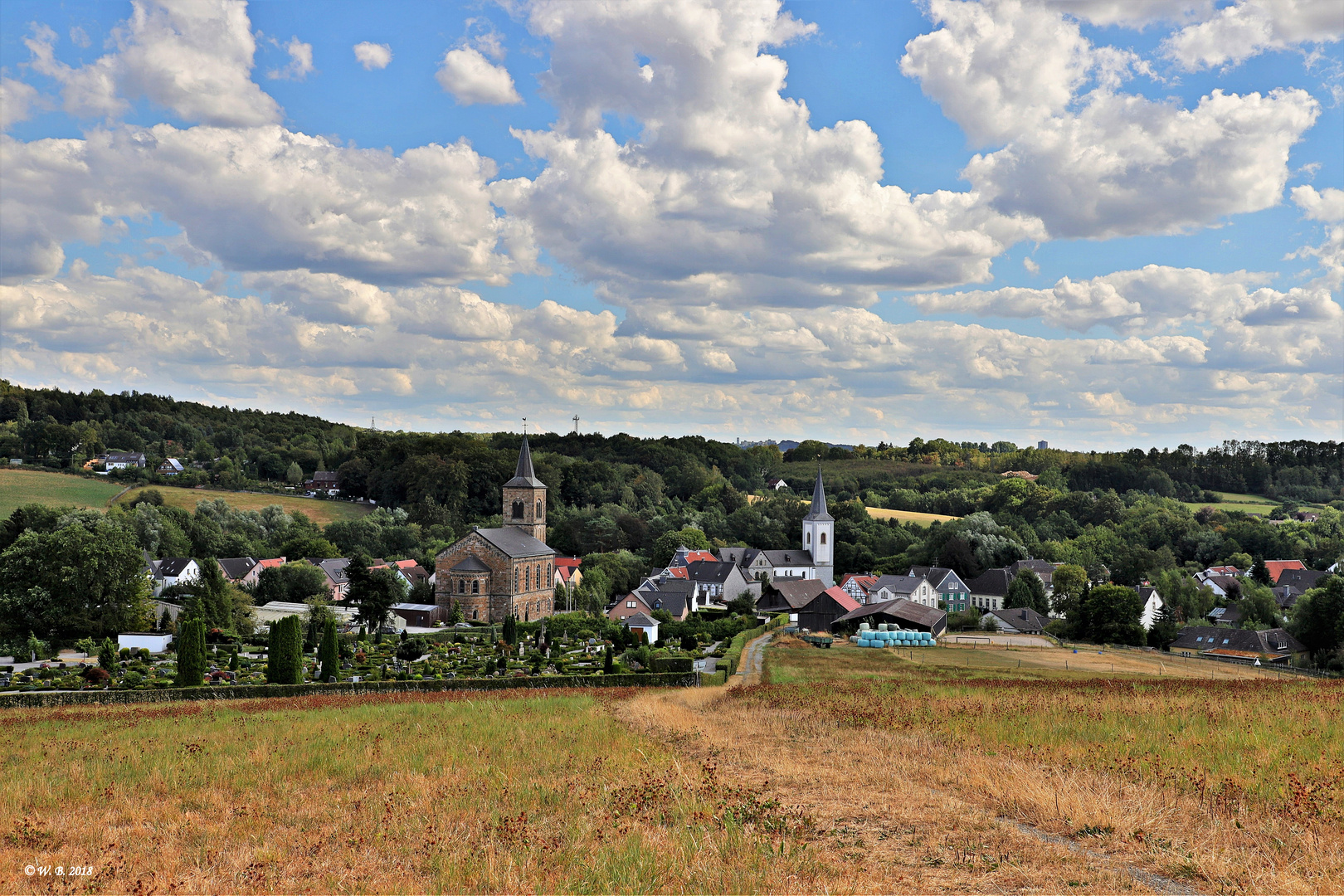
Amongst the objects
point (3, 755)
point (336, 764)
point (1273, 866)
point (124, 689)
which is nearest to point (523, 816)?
point (336, 764)

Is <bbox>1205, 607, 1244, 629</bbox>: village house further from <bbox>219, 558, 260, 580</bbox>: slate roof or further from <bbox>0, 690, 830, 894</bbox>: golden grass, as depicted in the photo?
<bbox>219, 558, 260, 580</bbox>: slate roof

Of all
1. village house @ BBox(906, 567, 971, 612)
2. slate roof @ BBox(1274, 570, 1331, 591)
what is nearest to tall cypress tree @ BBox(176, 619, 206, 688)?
village house @ BBox(906, 567, 971, 612)

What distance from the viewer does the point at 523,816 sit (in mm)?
9102

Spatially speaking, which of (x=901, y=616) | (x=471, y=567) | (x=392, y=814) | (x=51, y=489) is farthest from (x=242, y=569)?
(x=392, y=814)

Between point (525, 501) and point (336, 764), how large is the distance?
57.7 meters

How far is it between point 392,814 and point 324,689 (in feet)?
78.1

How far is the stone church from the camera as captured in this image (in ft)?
202

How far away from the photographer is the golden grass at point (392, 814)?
295 inches

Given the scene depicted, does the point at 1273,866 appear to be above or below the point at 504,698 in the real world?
above

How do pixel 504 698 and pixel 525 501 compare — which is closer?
pixel 504 698

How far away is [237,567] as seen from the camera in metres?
73.7

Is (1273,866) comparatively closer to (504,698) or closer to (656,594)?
(504,698)

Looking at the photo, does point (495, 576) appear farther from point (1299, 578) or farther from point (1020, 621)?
point (1299, 578)

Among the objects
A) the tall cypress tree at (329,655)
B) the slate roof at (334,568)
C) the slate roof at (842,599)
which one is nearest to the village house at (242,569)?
the slate roof at (334,568)
